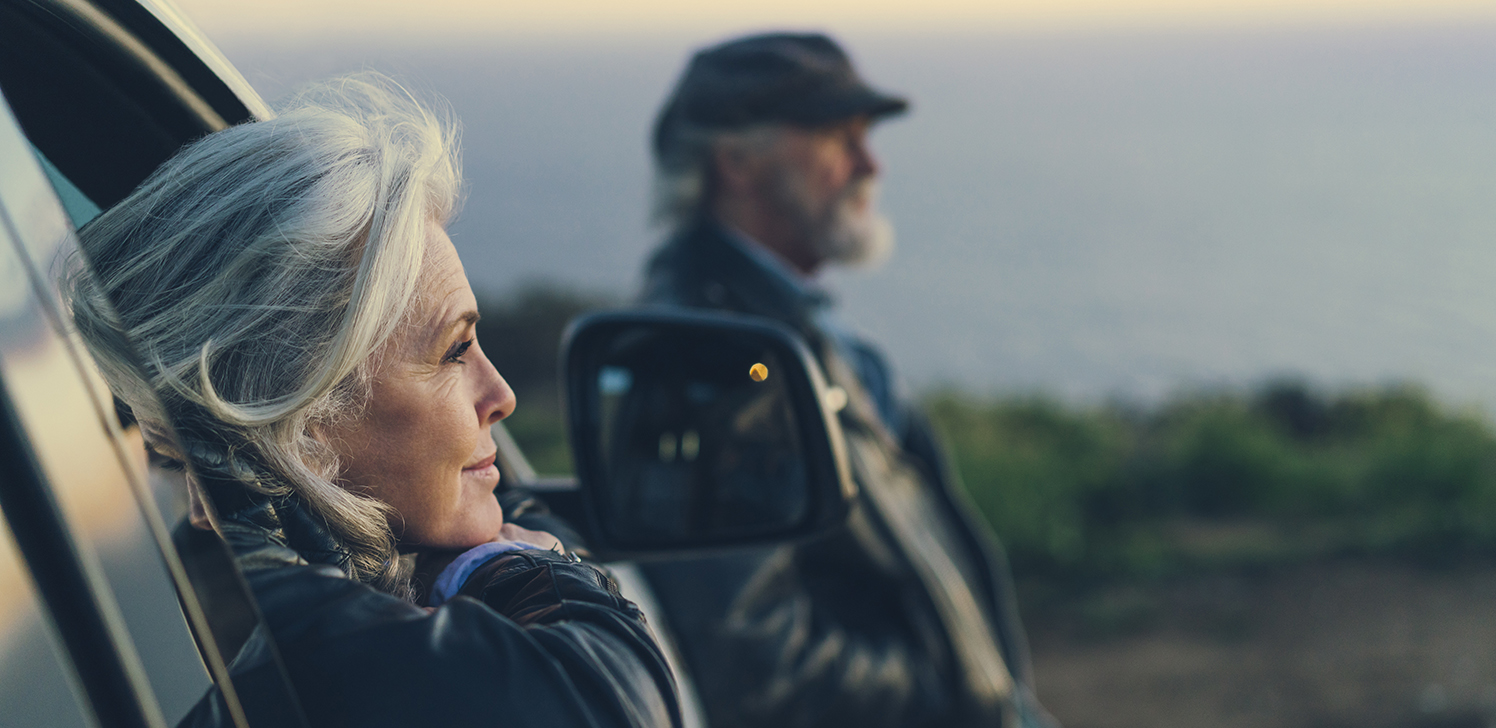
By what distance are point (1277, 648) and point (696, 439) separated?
4610 mm

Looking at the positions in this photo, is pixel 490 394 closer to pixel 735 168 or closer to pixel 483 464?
pixel 483 464

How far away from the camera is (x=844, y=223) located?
11.3 ft

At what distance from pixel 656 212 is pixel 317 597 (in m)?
2.76

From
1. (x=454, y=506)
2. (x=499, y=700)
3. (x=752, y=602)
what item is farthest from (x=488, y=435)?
(x=752, y=602)

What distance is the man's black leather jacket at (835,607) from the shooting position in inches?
96.8

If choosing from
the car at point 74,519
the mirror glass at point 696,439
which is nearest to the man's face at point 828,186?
the mirror glass at point 696,439

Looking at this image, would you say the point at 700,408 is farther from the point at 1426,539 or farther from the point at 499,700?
the point at 1426,539

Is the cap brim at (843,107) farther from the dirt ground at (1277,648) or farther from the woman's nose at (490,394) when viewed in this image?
the dirt ground at (1277,648)

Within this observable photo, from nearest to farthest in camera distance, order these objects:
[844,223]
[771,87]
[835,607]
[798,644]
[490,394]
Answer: [490,394], [798,644], [835,607], [771,87], [844,223]

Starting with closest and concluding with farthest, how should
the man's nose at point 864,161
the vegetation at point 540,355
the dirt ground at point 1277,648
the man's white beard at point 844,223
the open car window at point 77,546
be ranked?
1. the open car window at point 77,546
2. the man's white beard at point 844,223
3. the man's nose at point 864,161
4. the dirt ground at point 1277,648
5. the vegetation at point 540,355

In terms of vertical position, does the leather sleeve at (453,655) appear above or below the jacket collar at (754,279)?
above

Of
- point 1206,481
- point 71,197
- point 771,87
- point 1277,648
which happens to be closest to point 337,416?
point 71,197

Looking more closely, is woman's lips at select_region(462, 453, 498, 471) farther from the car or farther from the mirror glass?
the mirror glass

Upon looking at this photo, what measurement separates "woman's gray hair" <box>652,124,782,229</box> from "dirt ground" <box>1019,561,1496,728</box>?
10.6 ft
